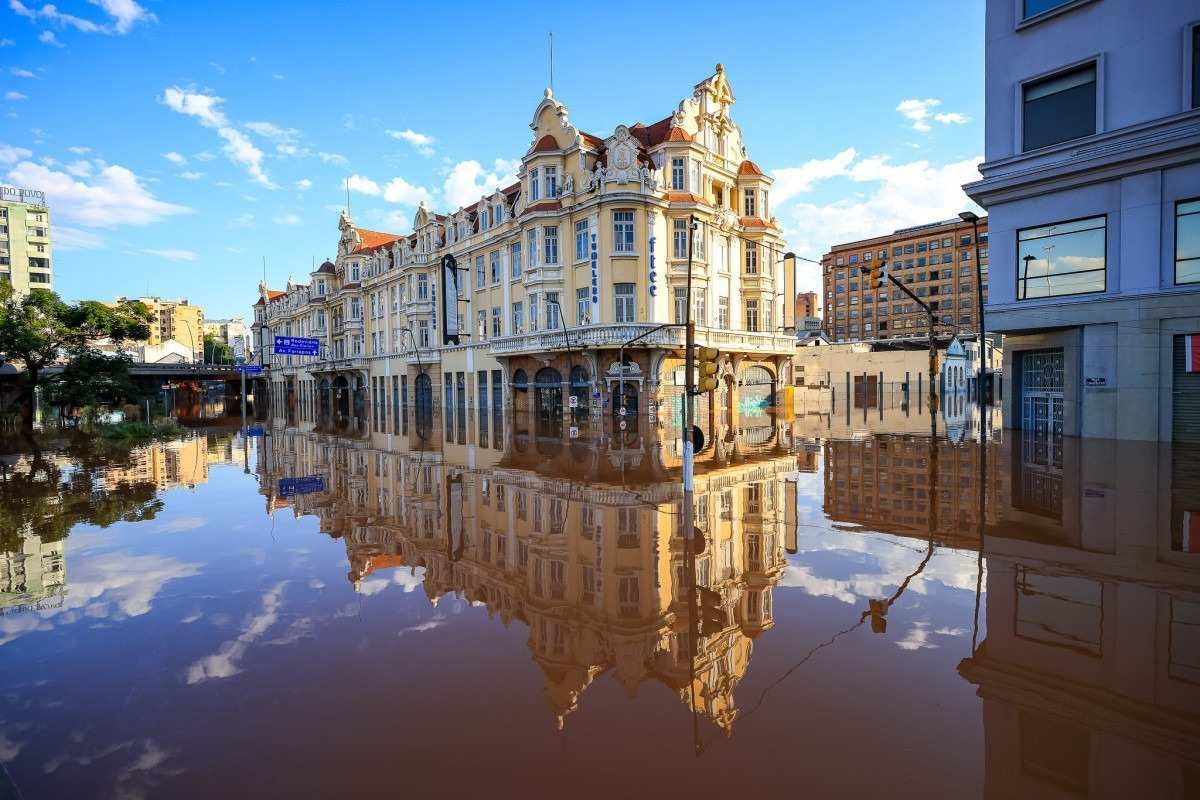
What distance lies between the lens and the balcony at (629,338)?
32.2 meters

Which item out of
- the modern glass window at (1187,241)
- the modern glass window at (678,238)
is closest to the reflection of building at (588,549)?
the modern glass window at (1187,241)

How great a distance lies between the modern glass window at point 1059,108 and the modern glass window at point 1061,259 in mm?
3128

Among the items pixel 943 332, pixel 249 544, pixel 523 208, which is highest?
pixel 523 208

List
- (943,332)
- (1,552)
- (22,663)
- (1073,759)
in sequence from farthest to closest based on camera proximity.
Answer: (943,332), (1,552), (22,663), (1073,759)

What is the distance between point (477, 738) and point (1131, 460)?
19.0 meters

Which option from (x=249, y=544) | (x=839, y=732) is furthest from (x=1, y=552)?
(x=839, y=732)

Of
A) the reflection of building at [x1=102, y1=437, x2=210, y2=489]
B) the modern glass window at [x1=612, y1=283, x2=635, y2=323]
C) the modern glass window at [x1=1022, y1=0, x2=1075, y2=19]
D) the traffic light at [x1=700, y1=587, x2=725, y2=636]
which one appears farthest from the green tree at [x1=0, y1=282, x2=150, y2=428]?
the modern glass window at [x1=1022, y1=0, x2=1075, y2=19]

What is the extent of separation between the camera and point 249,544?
10.1 meters

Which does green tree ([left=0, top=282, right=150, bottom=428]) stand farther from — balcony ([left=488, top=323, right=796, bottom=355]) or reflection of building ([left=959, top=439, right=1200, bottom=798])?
reflection of building ([left=959, top=439, right=1200, bottom=798])

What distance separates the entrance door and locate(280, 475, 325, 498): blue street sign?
26.3 m

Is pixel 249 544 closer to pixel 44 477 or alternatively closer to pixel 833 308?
pixel 44 477

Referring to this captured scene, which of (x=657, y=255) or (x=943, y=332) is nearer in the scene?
(x=657, y=255)

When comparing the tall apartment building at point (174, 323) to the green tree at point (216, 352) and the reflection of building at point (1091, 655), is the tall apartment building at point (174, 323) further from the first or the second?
the reflection of building at point (1091, 655)

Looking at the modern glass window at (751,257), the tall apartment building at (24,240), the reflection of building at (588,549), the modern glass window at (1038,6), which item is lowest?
the reflection of building at (588,549)
